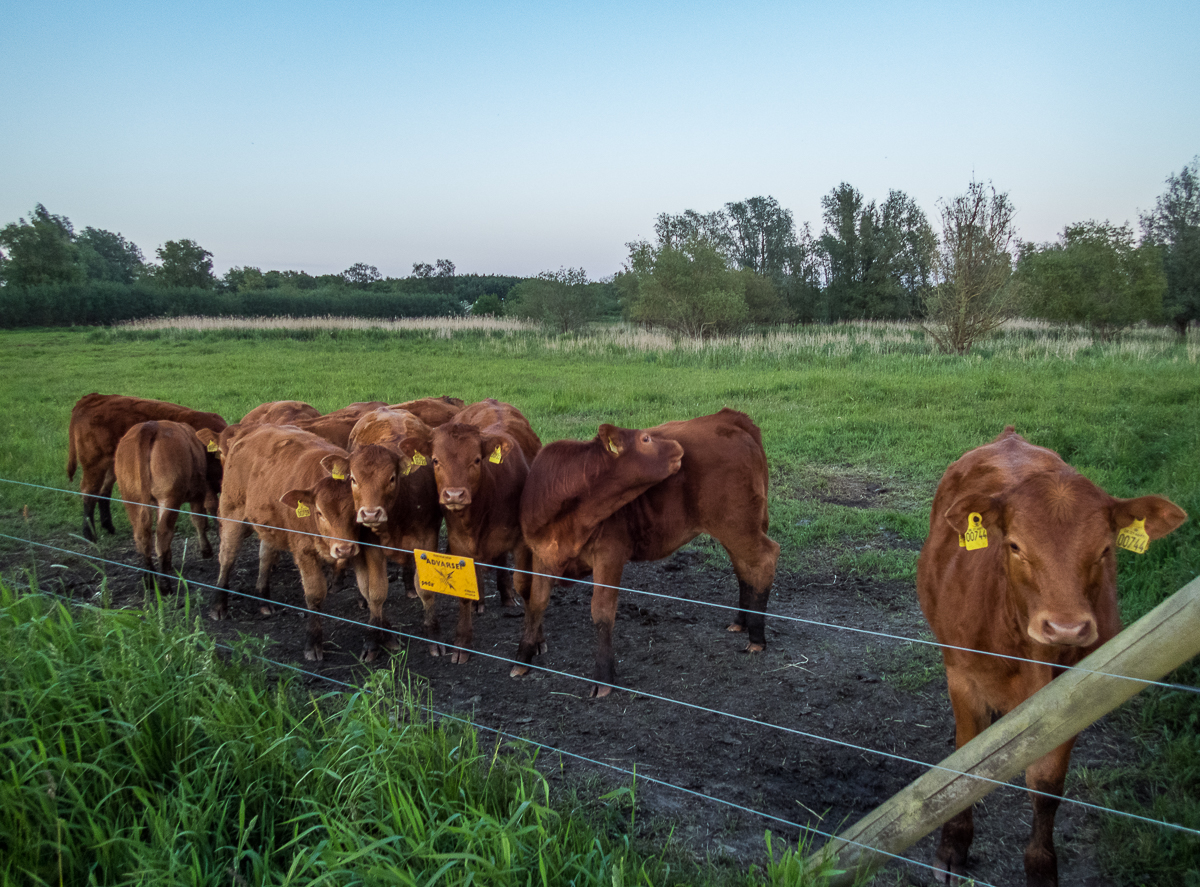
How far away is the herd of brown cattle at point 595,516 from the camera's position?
2.49 m

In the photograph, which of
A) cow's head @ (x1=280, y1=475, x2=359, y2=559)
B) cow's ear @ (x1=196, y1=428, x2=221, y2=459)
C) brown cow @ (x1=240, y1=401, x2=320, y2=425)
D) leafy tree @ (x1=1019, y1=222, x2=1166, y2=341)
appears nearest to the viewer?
cow's head @ (x1=280, y1=475, x2=359, y2=559)

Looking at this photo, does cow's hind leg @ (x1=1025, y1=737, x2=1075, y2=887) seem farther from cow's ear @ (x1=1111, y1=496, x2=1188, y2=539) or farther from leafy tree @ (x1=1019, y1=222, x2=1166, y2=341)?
leafy tree @ (x1=1019, y1=222, x2=1166, y2=341)

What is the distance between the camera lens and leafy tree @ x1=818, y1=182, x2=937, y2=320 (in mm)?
46938

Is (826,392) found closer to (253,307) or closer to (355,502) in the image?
(355,502)

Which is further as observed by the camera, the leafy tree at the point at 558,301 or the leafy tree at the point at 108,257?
the leafy tree at the point at 558,301

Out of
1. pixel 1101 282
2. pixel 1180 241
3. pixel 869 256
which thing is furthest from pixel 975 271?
pixel 869 256

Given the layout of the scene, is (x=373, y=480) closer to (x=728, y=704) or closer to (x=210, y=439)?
(x=728, y=704)

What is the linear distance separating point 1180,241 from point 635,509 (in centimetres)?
3705

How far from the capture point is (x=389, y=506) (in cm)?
499

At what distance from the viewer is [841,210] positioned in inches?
1992

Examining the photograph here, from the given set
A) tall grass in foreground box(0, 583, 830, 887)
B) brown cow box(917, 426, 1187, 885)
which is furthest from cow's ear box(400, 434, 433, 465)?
brown cow box(917, 426, 1187, 885)

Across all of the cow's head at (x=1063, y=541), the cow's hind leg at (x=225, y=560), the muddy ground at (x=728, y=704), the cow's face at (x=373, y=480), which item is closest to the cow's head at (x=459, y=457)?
the cow's face at (x=373, y=480)

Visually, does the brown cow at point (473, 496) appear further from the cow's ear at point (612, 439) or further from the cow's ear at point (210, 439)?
the cow's ear at point (210, 439)

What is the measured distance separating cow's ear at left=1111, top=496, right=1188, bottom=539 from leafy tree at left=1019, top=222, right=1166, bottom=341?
1140 inches
